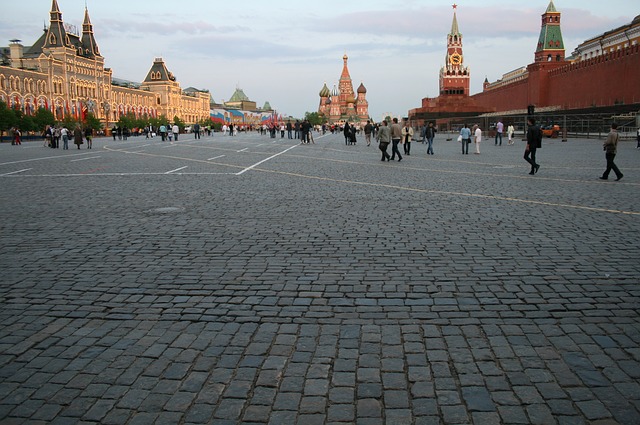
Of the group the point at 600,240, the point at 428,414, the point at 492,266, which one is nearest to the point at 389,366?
the point at 428,414

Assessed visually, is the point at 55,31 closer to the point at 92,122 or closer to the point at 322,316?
the point at 92,122

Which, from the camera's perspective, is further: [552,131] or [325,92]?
[325,92]

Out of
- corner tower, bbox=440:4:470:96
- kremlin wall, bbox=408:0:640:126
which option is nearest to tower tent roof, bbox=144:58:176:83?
corner tower, bbox=440:4:470:96

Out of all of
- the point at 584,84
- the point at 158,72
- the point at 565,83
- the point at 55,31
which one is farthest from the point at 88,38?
the point at 584,84

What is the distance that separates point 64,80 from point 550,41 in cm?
7120

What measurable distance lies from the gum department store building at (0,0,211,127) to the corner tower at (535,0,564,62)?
6339cm

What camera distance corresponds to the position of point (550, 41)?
7544 centimetres

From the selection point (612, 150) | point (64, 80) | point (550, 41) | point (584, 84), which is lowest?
point (612, 150)

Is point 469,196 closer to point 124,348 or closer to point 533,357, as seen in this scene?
point 533,357

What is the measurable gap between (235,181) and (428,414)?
1108cm

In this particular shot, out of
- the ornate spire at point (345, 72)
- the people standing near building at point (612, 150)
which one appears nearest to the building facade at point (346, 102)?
the ornate spire at point (345, 72)

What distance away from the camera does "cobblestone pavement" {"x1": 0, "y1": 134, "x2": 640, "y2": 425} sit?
294cm

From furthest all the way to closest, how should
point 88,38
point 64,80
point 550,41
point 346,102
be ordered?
1. point 346,102
2. point 88,38
3. point 64,80
4. point 550,41

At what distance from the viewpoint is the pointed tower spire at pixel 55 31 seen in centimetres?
9378
